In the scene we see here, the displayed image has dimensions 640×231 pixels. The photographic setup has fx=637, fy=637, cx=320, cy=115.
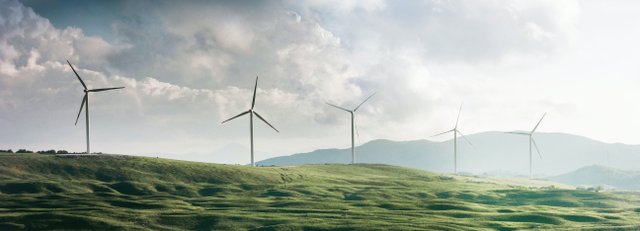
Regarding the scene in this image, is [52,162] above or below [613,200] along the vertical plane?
above

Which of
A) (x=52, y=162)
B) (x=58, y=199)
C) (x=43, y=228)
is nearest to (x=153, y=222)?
(x=43, y=228)

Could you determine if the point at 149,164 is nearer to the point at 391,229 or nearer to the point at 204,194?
the point at 204,194

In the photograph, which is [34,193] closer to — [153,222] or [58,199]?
[58,199]

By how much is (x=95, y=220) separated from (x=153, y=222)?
8.78m

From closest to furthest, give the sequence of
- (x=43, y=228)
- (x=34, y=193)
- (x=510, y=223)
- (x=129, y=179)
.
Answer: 1. (x=43, y=228)
2. (x=510, y=223)
3. (x=34, y=193)
4. (x=129, y=179)

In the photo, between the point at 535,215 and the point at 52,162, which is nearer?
the point at 535,215

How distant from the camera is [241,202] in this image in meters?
132

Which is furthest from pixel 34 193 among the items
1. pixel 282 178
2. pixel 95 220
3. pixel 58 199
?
pixel 282 178

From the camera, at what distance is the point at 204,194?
500ft

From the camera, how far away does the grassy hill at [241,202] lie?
102m

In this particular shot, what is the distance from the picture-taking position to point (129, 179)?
165125mm

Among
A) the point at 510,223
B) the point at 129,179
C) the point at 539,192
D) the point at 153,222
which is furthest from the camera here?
the point at 539,192

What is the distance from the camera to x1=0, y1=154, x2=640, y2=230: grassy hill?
102312 mm

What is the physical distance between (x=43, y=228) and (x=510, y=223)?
247ft
